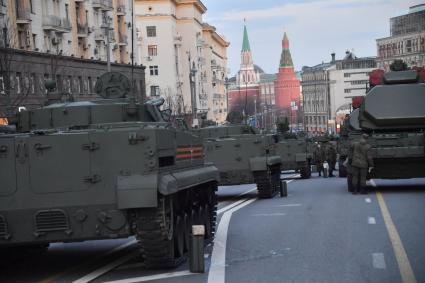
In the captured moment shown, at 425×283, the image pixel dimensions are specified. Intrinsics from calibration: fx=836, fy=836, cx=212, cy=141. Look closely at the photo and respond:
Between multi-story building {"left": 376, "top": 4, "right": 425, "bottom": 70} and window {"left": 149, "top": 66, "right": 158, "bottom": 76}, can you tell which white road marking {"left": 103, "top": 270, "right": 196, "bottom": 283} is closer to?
multi-story building {"left": 376, "top": 4, "right": 425, "bottom": 70}

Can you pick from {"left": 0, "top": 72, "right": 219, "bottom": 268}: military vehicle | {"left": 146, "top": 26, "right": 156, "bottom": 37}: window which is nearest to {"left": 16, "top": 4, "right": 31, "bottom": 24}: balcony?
{"left": 0, "top": 72, "right": 219, "bottom": 268}: military vehicle

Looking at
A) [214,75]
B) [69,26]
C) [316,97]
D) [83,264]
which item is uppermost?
[214,75]

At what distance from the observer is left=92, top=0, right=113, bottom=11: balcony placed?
2338 inches

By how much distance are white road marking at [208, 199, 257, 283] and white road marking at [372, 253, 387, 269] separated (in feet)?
5.91

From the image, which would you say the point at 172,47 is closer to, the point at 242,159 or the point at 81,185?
the point at 242,159

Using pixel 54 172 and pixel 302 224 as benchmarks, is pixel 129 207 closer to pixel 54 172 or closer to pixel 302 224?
pixel 54 172

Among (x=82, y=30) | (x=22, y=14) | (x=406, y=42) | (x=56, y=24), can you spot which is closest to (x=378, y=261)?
(x=22, y=14)

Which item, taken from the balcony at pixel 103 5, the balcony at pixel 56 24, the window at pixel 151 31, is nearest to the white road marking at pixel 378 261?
→ the balcony at pixel 56 24

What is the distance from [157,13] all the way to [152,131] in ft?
286

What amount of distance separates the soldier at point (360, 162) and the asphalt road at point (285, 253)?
3.01 metres

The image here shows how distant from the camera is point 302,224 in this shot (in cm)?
1449

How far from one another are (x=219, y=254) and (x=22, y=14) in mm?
36515

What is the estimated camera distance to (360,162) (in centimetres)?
2041

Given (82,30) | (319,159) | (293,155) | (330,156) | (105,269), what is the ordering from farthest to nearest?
1. (82,30)
2. (319,159)
3. (330,156)
4. (293,155)
5. (105,269)
